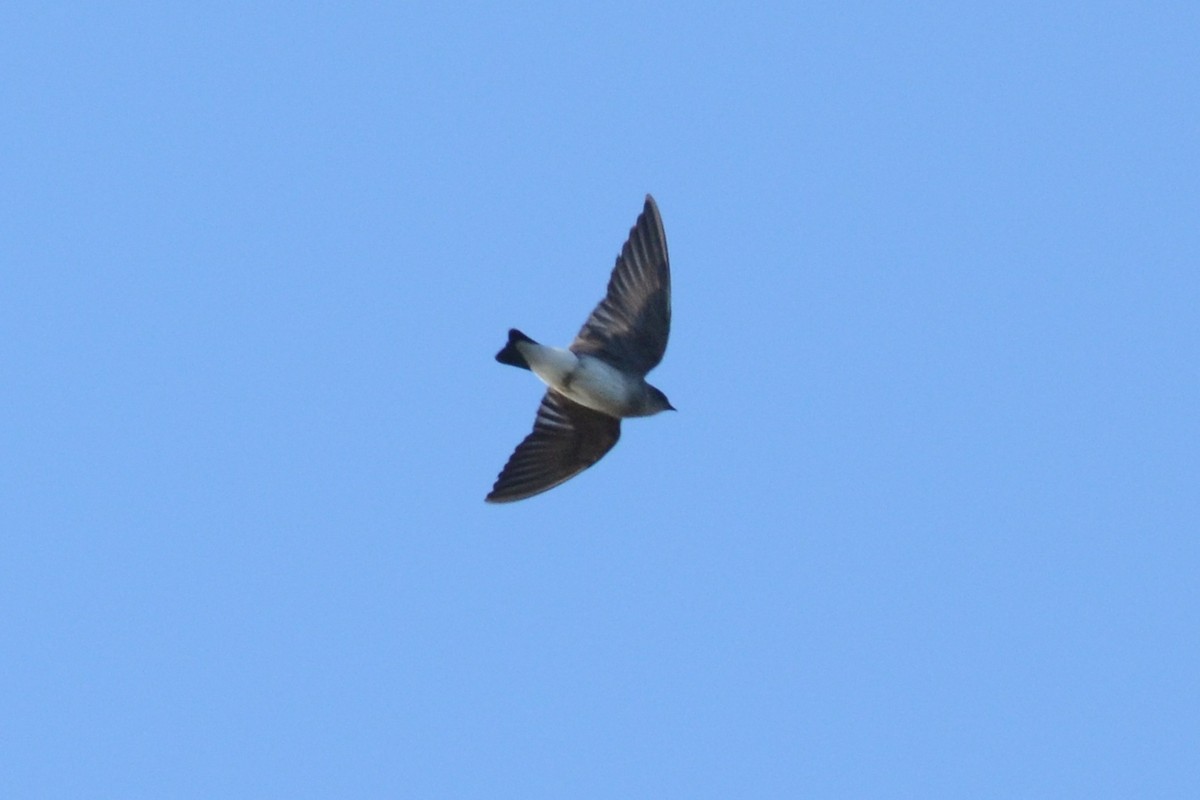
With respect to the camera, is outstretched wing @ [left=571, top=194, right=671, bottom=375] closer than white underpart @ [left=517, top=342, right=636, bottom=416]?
No

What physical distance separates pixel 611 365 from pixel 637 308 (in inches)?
15.4

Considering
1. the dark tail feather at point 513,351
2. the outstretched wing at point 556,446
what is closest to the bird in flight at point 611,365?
the outstretched wing at point 556,446

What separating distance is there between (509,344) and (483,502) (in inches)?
37.7

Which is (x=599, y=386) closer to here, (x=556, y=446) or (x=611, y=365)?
(x=611, y=365)

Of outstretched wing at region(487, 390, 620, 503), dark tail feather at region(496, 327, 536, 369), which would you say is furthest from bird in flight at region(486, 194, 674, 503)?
dark tail feather at region(496, 327, 536, 369)

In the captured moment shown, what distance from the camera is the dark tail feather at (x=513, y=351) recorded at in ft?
33.6

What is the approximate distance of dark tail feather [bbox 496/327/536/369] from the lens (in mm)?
10242

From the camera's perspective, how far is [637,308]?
10742 mm

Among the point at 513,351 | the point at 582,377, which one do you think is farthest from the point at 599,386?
the point at 513,351

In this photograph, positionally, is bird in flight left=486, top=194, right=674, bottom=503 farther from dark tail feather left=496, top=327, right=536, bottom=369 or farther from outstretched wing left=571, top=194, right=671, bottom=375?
dark tail feather left=496, top=327, right=536, bottom=369

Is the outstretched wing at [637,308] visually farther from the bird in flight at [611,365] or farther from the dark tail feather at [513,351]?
the dark tail feather at [513,351]

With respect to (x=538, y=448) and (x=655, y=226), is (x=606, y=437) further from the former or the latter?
(x=655, y=226)

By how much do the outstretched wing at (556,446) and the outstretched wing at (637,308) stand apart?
0.38m

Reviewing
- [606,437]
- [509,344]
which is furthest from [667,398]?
[509,344]
